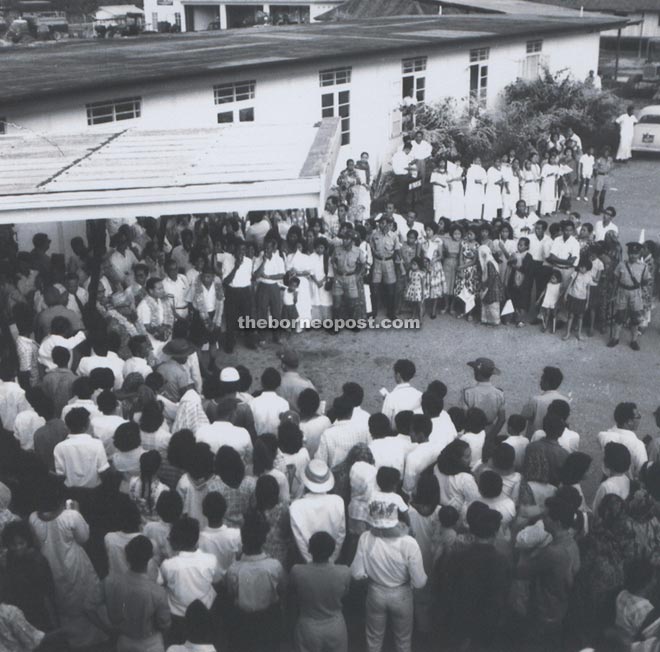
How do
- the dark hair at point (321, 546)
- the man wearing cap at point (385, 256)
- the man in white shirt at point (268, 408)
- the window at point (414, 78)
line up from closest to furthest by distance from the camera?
the dark hair at point (321, 546)
the man in white shirt at point (268, 408)
the man wearing cap at point (385, 256)
the window at point (414, 78)

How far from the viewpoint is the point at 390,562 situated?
5477mm

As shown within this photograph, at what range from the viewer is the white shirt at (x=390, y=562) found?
17.9 ft

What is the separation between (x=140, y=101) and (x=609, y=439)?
31.0ft

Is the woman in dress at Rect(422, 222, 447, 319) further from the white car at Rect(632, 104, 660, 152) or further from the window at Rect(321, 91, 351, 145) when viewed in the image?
the white car at Rect(632, 104, 660, 152)

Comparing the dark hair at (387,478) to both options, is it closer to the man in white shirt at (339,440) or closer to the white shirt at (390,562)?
the white shirt at (390,562)

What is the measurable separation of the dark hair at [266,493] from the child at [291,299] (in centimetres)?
537

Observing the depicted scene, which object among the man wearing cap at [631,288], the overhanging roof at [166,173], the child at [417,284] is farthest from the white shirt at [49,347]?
the man wearing cap at [631,288]

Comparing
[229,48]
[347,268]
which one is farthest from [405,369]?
[229,48]

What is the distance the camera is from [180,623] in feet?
16.8

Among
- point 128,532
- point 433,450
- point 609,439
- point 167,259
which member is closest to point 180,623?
point 128,532

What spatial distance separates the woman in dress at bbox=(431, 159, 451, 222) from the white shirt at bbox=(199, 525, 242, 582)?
37.3 feet

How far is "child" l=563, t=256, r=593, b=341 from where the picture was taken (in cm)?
1099

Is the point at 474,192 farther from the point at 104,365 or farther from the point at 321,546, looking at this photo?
the point at 321,546

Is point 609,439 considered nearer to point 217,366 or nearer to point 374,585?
point 374,585
